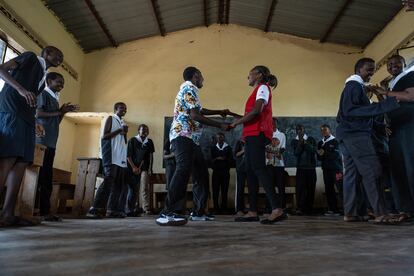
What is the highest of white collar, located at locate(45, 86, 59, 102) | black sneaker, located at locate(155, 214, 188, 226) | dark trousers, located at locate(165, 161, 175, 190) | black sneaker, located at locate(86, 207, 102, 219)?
white collar, located at locate(45, 86, 59, 102)

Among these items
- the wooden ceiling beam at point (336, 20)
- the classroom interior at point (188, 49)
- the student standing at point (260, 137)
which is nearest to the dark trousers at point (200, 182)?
the student standing at point (260, 137)

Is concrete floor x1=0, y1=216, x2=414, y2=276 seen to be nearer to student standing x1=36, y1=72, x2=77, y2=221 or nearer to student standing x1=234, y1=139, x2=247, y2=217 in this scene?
student standing x1=36, y1=72, x2=77, y2=221

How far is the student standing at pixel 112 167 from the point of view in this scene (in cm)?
358

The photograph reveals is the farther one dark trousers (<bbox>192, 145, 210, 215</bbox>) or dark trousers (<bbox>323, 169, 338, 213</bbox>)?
dark trousers (<bbox>323, 169, 338, 213</bbox>)

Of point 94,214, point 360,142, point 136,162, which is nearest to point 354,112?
point 360,142

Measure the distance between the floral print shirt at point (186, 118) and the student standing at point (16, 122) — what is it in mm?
937

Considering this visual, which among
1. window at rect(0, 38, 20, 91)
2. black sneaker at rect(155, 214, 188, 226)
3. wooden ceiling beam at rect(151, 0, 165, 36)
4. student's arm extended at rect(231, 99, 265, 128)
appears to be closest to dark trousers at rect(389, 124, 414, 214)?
student's arm extended at rect(231, 99, 265, 128)

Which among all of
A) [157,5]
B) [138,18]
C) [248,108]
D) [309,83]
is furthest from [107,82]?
[248,108]

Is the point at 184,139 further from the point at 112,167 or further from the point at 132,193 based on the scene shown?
the point at 132,193

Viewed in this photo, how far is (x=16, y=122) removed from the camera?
210cm

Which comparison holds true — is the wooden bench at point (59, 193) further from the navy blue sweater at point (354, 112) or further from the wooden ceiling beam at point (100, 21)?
the wooden ceiling beam at point (100, 21)

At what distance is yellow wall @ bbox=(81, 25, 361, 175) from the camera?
7324mm

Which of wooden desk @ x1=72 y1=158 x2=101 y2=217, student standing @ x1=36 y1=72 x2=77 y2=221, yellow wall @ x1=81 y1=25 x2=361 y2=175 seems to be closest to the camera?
student standing @ x1=36 y1=72 x2=77 y2=221

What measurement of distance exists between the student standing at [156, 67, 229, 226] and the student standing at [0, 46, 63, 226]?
894mm
